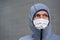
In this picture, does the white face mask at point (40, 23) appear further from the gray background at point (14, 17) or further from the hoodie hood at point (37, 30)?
the gray background at point (14, 17)

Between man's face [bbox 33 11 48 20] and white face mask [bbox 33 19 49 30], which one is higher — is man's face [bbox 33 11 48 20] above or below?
above

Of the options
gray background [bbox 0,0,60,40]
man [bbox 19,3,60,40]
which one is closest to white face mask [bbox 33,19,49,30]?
man [bbox 19,3,60,40]

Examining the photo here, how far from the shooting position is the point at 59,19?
168 cm

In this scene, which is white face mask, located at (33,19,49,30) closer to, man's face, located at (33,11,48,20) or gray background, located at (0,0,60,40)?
man's face, located at (33,11,48,20)

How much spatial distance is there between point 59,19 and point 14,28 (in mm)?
423

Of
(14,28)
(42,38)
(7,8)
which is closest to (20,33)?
(14,28)

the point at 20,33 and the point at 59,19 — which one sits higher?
the point at 59,19

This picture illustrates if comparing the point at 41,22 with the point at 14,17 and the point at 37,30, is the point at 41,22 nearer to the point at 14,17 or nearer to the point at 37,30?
the point at 37,30

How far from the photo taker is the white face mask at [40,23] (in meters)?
1.02

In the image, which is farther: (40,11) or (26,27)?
(26,27)

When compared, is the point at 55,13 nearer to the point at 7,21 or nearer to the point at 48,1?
the point at 48,1

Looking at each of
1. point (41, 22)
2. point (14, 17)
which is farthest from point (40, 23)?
point (14, 17)

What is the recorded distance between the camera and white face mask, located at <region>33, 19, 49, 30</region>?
1.02 meters

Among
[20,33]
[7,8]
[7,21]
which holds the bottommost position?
[20,33]
